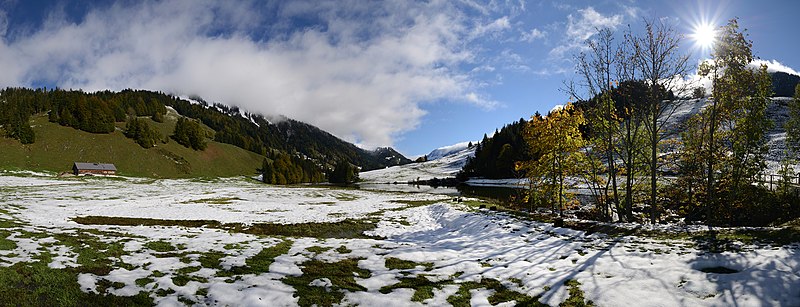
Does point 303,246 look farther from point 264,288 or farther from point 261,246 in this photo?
point 264,288

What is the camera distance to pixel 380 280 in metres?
10.8

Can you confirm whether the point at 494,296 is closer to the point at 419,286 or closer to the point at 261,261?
the point at 419,286

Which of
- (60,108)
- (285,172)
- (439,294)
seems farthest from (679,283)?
(60,108)

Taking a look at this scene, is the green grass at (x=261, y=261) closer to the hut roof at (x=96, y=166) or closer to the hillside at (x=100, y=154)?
the hillside at (x=100, y=154)

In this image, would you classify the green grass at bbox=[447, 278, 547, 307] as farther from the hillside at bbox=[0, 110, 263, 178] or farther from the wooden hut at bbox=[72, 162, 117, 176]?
the wooden hut at bbox=[72, 162, 117, 176]

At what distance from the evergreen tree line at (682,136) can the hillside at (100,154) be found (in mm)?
135489

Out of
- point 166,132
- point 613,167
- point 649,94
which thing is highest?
point 166,132

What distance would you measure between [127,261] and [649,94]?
27.8 meters

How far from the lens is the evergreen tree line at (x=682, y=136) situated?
20844mm

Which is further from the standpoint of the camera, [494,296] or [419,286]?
[419,286]

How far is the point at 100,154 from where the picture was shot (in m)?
119

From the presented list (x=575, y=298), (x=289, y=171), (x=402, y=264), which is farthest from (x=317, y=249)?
(x=289, y=171)

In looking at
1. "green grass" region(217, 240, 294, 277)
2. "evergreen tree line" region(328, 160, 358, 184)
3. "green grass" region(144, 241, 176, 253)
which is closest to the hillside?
"evergreen tree line" region(328, 160, 358, 184)

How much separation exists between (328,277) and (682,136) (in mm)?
29605
